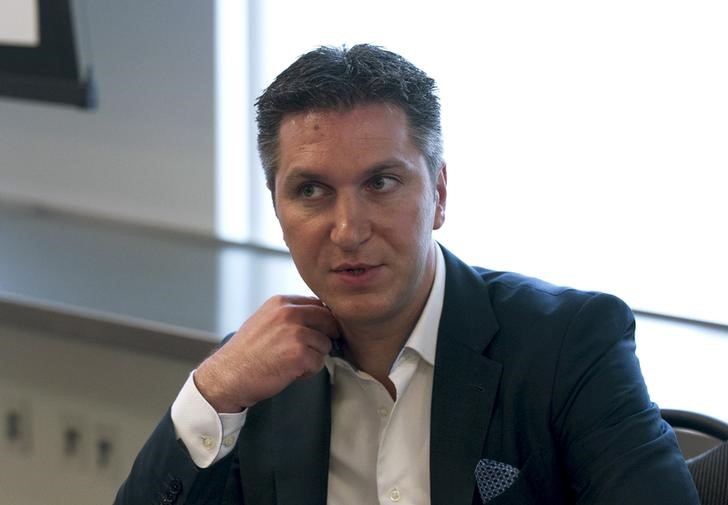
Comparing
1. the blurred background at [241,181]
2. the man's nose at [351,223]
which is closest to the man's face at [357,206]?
the man's nose at [351,223]

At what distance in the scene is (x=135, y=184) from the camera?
3.20 m

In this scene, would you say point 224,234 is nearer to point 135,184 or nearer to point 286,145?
point 135,184

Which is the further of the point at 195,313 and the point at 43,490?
the point at 43,490

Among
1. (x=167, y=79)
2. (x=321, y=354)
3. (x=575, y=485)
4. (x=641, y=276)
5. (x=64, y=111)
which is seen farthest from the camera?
(x=64, y=111)

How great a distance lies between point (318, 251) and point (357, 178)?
4.9 inches

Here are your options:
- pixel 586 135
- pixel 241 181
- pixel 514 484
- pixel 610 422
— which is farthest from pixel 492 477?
pixel 241 181

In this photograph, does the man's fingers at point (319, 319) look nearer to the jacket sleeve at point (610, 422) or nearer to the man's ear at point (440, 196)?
the man's ear at point (440, 196)

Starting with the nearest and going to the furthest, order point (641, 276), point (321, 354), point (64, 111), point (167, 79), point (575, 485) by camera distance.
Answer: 1. point (575, 485)
2. point (321, 354)
3. point (641, 276)
4. point (167, 79)
5. point (64, 111)

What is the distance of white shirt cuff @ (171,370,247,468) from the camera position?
165 cm

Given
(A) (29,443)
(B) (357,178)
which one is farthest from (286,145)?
(A) (29,443)

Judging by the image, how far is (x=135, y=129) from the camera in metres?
3.14

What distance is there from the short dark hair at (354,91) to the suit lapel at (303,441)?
1.20 feet

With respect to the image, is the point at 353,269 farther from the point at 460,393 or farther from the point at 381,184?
the point at 460,393

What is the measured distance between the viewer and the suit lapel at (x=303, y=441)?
1645 mm
